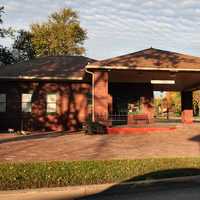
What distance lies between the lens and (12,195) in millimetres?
8656

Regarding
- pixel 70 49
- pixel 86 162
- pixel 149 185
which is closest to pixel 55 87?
pixel 86 162

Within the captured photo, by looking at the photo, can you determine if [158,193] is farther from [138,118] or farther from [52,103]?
[52,103]

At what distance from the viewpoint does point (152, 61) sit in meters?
23.8

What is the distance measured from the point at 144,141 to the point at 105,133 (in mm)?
4270

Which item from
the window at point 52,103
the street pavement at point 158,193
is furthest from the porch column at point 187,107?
the street pavement at point 158,193

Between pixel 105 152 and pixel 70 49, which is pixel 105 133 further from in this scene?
pixel 70 49

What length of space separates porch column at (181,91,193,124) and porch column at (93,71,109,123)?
49.0 ft

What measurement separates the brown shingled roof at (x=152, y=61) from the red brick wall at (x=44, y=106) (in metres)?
5.66

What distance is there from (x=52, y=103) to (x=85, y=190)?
20.5 m

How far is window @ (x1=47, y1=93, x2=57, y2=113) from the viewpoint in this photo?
2927cm

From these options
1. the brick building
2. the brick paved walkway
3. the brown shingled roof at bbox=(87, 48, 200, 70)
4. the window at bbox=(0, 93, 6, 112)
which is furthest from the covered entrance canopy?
the window at bbox=(0, 93, 6, 112)

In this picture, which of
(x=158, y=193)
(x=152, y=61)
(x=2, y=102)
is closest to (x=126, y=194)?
(x=158, y=193)

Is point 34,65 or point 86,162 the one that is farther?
point 34,65

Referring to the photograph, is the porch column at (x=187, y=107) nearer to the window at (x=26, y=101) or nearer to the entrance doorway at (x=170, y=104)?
the window at (x=26, y=101)
